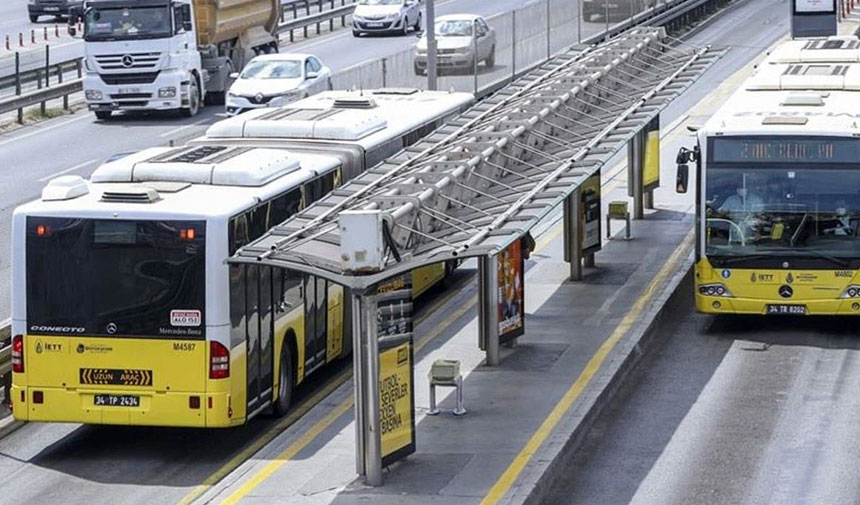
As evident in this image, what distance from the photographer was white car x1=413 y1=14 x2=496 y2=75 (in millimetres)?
44438

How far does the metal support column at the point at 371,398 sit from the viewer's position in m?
16.0

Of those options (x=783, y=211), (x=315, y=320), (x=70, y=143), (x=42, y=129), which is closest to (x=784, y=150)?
(x=783, y=211)

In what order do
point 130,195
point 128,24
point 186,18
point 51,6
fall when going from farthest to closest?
point 51,6 → point 186,18 → point 128,24 → point 130,195

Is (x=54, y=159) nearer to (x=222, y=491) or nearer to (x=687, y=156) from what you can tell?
(x=687, y=156)

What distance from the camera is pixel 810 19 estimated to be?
5497 centimetres

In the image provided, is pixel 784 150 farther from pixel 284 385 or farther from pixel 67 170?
pixel 67 170

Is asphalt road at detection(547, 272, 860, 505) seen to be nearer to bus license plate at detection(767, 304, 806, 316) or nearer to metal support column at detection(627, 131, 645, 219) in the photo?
bus license plate at detection(767, 304, 806, 316)

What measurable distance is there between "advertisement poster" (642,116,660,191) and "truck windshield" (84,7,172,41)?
15313 mm

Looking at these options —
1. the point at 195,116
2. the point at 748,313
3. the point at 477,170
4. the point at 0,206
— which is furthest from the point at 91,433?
the point at 195,116

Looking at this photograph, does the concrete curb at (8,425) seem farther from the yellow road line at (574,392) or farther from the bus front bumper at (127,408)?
the yellow road line at (574,392)

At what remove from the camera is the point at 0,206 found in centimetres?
3281

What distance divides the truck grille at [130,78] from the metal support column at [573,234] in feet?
63.3

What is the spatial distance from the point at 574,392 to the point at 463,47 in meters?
25.6

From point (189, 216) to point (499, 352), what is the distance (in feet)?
17.1
